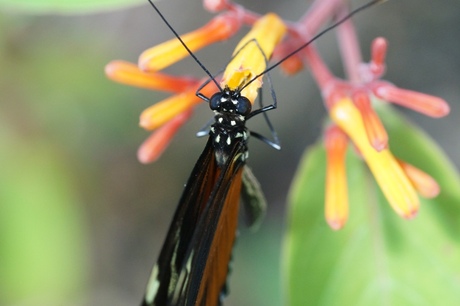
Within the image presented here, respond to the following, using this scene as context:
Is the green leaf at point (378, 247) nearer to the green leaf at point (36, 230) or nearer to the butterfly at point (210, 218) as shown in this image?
the butterfly at point (210, 218)

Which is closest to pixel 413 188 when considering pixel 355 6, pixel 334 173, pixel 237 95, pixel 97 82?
pixel 334 173

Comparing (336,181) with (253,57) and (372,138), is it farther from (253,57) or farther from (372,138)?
(253,57)

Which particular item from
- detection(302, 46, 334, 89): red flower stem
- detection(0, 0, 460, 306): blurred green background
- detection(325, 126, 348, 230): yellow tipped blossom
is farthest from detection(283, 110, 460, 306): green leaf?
detection(0, 0, 460, 306): blurred green background

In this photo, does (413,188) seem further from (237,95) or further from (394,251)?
(237,95)

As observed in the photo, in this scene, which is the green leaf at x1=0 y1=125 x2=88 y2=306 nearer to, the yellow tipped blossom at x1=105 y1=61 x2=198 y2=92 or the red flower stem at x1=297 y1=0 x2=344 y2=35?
the yellow tipped blossom at x1=105 y1=61 x2=198 y2=92

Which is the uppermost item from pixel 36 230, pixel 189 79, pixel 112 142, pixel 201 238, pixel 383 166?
pixel 112 142

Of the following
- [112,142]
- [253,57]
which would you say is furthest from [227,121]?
[112,142]
